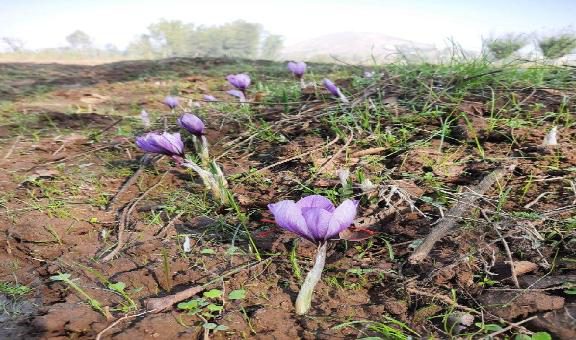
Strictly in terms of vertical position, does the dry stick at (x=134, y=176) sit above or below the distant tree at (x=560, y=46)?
below

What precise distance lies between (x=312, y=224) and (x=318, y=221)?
0.06 feet

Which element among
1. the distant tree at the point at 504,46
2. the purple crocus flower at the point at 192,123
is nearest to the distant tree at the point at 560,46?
the distant tree at the point at 504,46

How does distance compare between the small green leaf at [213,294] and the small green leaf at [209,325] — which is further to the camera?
the small green leaf at [213,294]

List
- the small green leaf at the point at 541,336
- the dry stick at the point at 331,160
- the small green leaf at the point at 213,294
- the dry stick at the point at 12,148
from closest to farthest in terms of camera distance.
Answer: the small green leaf at the point at 541,336
the small green leaf at the point at 213,294
the dry stick at the point at 331,160
the dry stick at the point at 12,148

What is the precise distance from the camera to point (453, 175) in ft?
5.52

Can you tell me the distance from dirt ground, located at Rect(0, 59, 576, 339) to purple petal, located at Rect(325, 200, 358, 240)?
0.13 m

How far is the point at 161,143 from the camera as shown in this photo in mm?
1771

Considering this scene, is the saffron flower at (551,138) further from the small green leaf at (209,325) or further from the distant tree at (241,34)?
the distant tree at (241,34)

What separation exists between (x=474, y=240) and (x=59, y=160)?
2.03 meters

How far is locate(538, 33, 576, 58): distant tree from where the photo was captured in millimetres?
2719

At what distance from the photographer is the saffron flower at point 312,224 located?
3.55 ft

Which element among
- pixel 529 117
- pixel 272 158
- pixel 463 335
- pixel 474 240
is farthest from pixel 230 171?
pixel 529 117

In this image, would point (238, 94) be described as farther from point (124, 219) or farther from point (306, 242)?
point (306, 242)

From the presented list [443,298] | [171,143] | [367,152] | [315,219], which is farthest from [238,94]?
[443,298]
